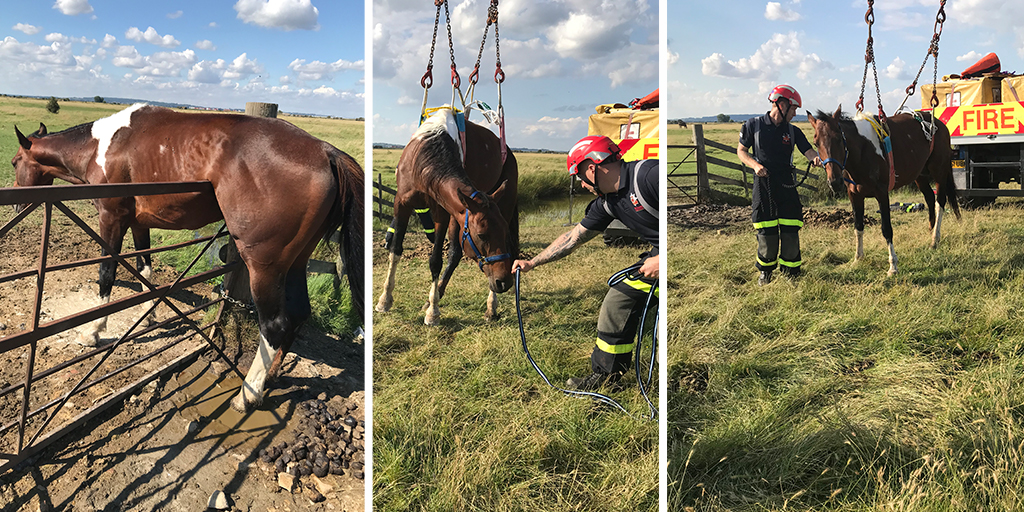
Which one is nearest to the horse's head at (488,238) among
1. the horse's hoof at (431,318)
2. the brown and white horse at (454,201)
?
the brown and white horse at (454,201)

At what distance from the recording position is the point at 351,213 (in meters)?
2.98

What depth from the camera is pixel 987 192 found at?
6.19 m

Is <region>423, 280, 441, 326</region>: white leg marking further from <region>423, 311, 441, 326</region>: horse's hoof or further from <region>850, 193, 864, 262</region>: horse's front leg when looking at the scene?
<region>850, 193, 864, 262</region>: horse's front leg

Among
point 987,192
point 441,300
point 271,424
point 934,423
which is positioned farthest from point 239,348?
point 987,192

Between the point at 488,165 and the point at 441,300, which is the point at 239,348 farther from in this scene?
the point at 488,165

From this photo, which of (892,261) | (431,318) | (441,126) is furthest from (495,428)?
→ (892,261)

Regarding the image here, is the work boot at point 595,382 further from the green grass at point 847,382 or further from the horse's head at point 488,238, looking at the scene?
the horse's head at point 488,238

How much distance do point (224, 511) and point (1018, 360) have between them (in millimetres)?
4302

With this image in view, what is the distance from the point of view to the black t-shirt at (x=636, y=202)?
2109 millimetres

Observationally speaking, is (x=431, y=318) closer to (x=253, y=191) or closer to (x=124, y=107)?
(x=253, y=191)

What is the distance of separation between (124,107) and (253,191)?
298cm

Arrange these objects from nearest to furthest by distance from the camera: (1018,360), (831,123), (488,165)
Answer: (1018,360) < (488,165) < (831,123)

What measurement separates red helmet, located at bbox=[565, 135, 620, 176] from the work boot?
965 mm

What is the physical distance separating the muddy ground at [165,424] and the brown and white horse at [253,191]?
0.32 meters
